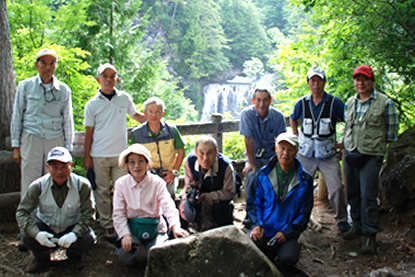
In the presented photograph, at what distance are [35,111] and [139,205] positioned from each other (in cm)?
156

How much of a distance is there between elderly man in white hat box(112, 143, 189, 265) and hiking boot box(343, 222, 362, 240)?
216cm

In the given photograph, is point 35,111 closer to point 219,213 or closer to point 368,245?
point 219,213

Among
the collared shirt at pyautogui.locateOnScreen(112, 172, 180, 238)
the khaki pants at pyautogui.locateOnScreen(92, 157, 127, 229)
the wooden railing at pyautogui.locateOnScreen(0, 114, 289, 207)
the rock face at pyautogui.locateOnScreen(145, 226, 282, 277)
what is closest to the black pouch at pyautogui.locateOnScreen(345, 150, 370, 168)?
the rock face at pyautogui.locateOnScreen(145, 226, 282, 277)

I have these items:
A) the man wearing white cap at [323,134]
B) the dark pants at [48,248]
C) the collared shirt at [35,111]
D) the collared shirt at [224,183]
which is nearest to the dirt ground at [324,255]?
the dark pants at [48,248]

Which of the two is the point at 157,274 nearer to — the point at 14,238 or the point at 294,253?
the point at 294,253

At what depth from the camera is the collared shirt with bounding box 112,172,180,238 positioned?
3.40 meters

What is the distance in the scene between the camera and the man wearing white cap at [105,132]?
3.97 metres

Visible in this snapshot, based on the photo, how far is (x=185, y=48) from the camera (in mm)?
38281

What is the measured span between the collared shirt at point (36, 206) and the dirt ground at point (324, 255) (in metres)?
0.44

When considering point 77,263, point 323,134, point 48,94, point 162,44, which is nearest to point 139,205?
point 77,263

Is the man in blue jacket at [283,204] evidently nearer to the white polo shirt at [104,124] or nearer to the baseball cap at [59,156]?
the white polo shirt at [104,124]

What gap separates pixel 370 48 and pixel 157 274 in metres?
4.52

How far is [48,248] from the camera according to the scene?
3.33 m

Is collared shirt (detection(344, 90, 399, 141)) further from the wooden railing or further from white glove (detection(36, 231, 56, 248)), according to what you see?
white glove (detection(36, 231, 56, 248))
